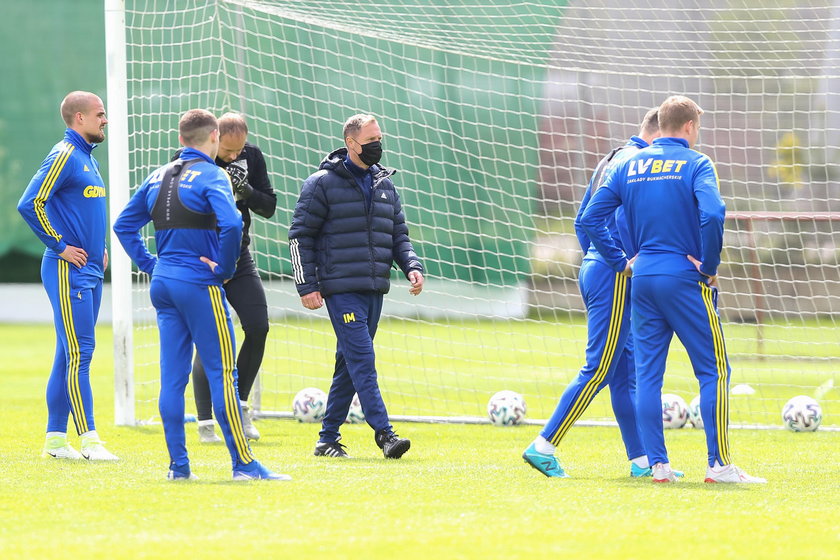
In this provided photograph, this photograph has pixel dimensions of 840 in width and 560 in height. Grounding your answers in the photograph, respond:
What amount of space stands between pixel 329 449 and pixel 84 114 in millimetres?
2270

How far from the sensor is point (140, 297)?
403 inches

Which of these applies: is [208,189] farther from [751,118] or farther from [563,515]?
[751,118]

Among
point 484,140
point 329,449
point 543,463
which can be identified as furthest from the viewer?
point 484,140

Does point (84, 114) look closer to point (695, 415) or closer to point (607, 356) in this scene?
point (607, 356)

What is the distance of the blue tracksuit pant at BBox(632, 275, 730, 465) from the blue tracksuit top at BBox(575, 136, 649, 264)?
0.35 m

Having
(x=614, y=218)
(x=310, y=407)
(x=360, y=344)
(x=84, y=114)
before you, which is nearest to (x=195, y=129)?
(x=84, y=114)

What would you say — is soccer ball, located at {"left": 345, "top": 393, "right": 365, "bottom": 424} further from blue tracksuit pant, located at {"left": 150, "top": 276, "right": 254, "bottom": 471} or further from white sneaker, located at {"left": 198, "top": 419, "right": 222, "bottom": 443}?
blue tracksuit pant, located at {"left": 150, "top": 276, "right": 254, "bottom": 471}

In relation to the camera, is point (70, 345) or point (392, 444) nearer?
point (70, 345)

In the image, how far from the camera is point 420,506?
4.91m

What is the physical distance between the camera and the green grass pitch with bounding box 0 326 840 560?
4.07m

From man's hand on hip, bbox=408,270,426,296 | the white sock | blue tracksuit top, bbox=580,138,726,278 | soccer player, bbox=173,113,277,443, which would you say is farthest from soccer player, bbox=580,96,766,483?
soccer player, bbox=173,113,277,443

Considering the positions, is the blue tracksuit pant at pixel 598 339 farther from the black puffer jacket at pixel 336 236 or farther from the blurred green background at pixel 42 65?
the blurred green background at pixel 42 65

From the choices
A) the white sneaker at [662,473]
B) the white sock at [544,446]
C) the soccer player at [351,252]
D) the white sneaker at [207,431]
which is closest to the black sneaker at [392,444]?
the soccer player at [351,252]

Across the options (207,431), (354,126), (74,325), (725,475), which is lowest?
(725,475)
